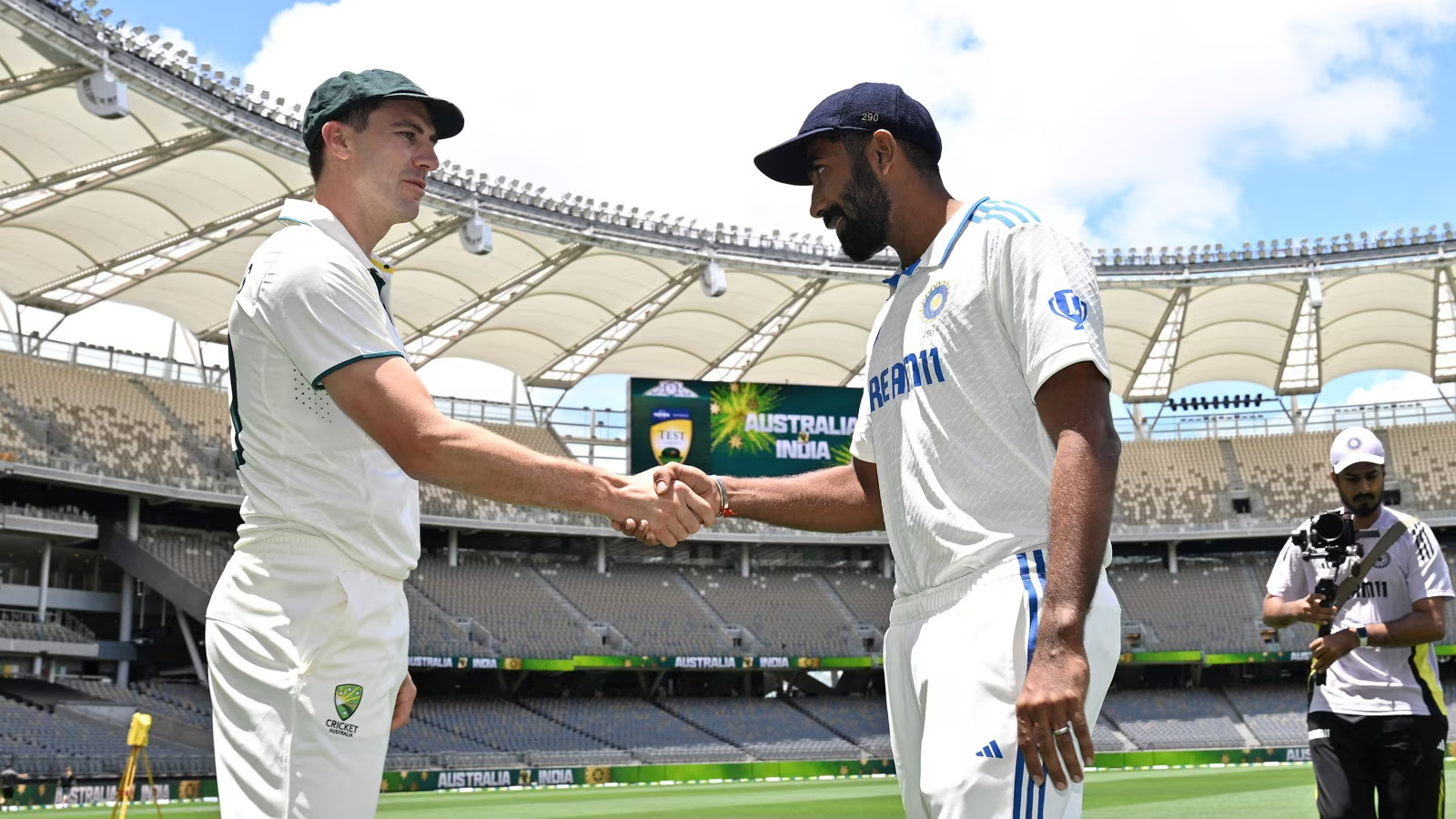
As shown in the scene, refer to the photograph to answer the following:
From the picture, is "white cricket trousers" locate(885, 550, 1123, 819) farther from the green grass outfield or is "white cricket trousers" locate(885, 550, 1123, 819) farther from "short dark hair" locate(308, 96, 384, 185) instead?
the green grass outfield

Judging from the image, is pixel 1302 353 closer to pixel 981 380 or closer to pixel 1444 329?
pixel 1444 329

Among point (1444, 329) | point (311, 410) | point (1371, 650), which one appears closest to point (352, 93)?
point (311, 410)

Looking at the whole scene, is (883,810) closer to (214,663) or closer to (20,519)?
(214,663)

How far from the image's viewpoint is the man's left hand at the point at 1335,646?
6.38m

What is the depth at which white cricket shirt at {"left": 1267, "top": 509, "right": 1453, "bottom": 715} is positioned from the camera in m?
6.48

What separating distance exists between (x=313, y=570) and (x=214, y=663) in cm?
42

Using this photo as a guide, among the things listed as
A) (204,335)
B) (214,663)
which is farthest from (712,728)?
(214,663)

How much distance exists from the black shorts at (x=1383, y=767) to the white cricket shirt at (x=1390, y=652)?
0.07 meters

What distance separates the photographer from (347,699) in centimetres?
349

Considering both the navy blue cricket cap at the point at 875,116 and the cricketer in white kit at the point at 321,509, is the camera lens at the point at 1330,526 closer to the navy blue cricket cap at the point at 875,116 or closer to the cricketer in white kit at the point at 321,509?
the navy blue cricket cap at the point at 875,116

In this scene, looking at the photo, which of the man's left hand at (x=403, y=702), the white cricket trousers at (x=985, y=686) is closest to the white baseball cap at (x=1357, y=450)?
the white cricket trousers at (x=985, y=686)

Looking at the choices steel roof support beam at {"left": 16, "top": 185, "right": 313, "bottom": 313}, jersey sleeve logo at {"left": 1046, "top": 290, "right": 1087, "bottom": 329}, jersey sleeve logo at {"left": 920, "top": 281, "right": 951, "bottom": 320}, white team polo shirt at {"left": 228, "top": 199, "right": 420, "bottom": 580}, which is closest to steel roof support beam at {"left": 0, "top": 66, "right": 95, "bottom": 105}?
steel roof support beam at {"left": 16, "top": 185, "right": 313, "bottom": 313}

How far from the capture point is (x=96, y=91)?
2816 centimetres

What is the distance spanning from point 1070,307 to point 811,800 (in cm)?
2593
